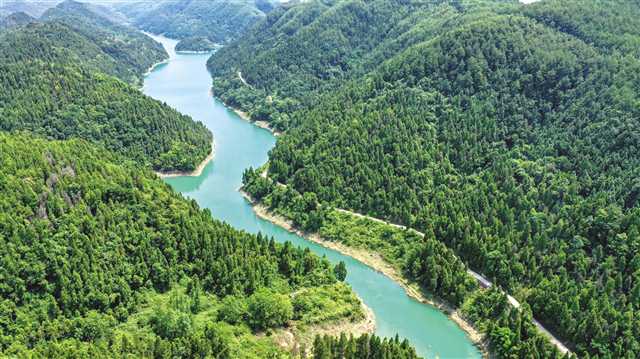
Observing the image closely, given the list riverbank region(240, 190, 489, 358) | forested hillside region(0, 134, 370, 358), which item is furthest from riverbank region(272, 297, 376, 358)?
riverbank region(240, 190, 489, 358)

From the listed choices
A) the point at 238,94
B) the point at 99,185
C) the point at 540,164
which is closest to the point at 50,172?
the point at 99,185

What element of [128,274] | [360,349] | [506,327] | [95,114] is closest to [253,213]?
[128,274]

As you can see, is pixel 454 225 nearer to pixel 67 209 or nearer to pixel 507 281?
pixel 507 281

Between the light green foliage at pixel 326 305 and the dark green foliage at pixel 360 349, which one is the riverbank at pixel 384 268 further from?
the dark green foliage at pixel 360 349

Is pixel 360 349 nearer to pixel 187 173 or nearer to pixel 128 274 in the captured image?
pixel 128 274

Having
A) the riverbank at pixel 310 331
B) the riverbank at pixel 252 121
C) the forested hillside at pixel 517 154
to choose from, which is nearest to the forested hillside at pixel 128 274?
the riverbank at pixel 310 331

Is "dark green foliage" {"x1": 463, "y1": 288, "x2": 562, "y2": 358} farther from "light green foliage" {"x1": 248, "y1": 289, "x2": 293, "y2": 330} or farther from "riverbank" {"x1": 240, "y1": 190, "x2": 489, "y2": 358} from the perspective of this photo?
"light green foliage" {"x1": 248, "y1": 289, "x2": 293, "y2": 330}

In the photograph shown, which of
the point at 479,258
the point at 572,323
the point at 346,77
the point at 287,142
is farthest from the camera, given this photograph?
the point at 346,77
